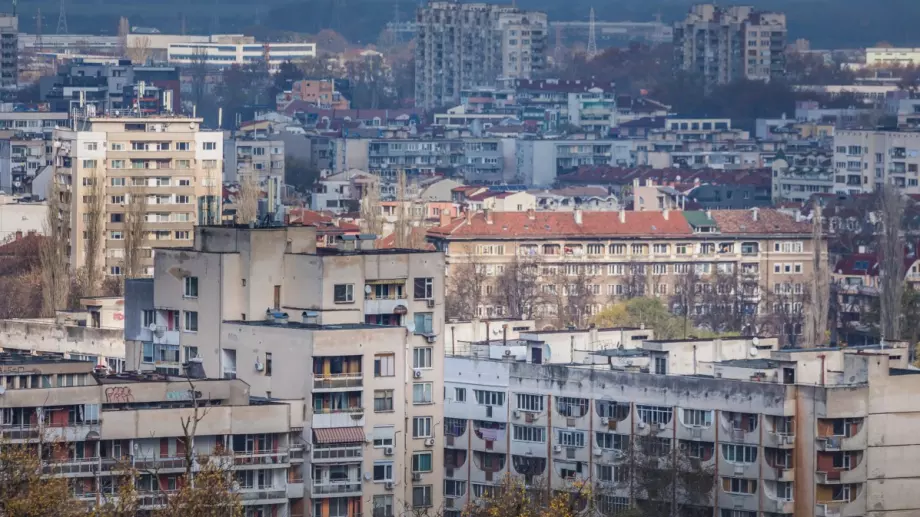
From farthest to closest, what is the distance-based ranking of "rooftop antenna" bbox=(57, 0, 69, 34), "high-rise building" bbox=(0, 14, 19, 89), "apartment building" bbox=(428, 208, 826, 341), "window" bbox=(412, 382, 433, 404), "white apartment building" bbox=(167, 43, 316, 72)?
1. "rooftop antenna" bbox=(57, 0, 69, 34)
2. "white apartment building" bbox=(167, 43, 316, 72)
3. "high-rise building" bbox=(0, 14, 19, 89)
4. "apartment building" bbox=(428, 208, 826, 341)
5. "window" bbox=(412, 382, 433, 404)

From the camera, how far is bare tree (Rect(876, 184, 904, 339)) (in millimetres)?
50409

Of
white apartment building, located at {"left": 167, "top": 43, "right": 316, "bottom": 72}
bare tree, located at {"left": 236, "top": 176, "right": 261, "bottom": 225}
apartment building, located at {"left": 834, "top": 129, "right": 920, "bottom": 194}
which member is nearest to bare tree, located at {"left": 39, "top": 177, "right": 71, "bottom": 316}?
bare tree, located at {"left": 236, "top": 176, "right": 261, "bottom": 225}

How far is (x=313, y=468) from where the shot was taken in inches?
1037

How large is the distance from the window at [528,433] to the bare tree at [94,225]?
1752 centimetres

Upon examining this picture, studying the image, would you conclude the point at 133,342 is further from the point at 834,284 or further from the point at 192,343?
the point at 834,284

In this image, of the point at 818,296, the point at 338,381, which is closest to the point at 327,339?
the point at 338,381

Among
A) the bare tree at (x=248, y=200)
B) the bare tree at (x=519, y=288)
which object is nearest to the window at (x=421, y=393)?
the bare tree at (x=248, y=200)

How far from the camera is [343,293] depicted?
2839cm

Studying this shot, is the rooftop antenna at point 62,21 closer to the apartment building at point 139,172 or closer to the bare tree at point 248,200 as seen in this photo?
the bare tree at point 248,200

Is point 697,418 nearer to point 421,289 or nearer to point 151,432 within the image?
point 421,289

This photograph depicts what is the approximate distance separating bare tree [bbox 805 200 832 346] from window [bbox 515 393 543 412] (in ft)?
52.3

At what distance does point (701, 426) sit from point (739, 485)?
805mm

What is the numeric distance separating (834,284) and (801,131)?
4717 centimetres

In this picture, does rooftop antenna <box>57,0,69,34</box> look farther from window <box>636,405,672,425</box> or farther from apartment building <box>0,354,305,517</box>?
apartment building <box>0,354,305,517</box>
